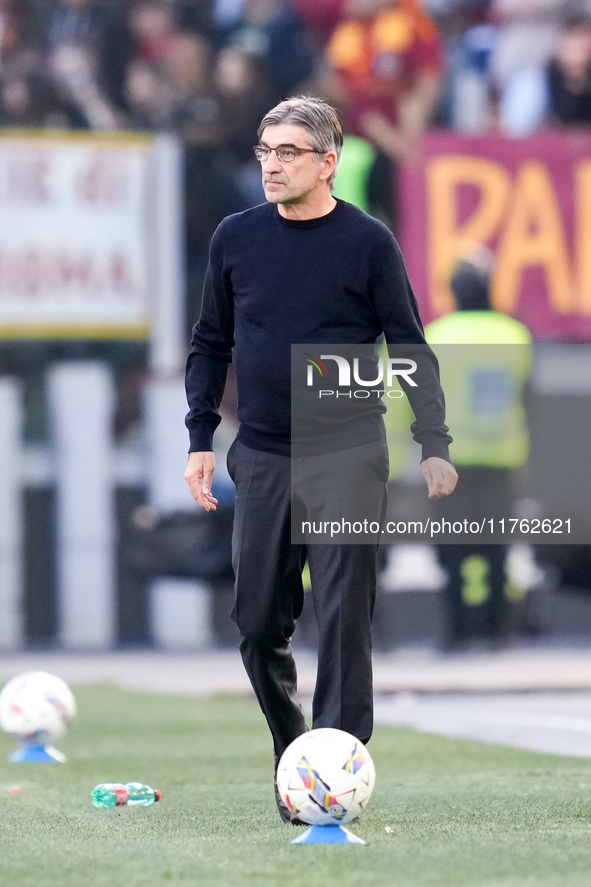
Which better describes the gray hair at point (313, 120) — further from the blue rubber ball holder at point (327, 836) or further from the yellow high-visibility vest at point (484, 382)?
the yellow high-visibility vest at point (484, 382)

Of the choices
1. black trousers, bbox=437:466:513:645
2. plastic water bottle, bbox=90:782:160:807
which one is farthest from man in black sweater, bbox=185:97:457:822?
black trousers, bbox=437:466:513:645

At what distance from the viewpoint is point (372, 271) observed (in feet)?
15.2

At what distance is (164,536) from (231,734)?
377 centimetres

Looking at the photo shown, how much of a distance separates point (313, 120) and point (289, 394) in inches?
29.2

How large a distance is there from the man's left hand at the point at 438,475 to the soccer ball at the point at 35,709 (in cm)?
243

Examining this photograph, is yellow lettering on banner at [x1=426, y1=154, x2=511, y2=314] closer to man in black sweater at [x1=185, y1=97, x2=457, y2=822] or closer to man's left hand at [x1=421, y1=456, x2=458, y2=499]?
man in black sweater at [x1=185, y1=97, x2=457, y2=822]

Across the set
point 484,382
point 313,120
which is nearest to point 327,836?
point 313,120

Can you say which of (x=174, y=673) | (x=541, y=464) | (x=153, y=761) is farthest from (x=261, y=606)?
(x=541, y=464)

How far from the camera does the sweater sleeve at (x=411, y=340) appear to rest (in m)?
4.61

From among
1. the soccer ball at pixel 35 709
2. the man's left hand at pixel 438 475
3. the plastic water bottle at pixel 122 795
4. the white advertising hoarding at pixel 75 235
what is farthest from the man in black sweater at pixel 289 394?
the white advertising hoarding at pixel 75 235

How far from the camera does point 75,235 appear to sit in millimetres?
12234

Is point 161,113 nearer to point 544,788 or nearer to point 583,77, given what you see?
point 583,77

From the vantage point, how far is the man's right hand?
4.82 metres

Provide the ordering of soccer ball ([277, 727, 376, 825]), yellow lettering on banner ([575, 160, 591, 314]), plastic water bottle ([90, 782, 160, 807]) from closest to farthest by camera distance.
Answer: soccer ball ([277, 727, 376, 825]) → plastic water bottle ([90, 782, 160, 807]) → yellow lettering on banner ([575, 160, 591, 314])
